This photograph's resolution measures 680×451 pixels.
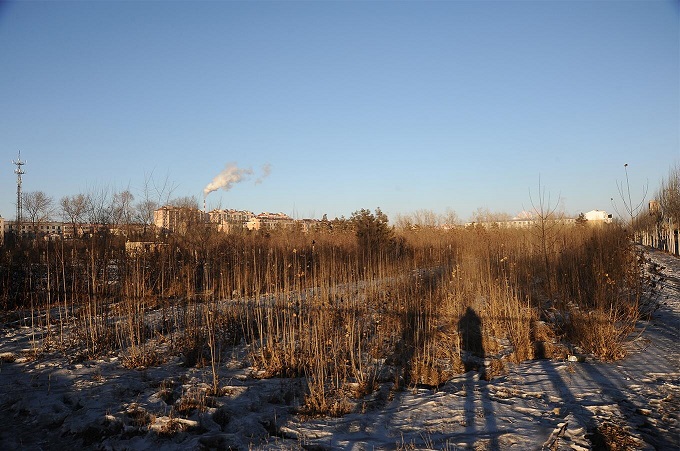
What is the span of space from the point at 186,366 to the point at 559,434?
14.2ft

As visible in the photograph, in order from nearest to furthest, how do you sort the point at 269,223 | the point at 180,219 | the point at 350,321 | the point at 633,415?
the point at 633,415 < the point at 350,321 < the point at 180,219 < the point at 269,223

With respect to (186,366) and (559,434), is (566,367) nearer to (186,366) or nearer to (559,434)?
(559,434)

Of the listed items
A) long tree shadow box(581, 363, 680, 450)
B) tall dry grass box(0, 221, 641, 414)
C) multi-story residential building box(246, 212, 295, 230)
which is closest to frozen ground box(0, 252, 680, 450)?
long tree shadow box(581, 363, 680, 450)

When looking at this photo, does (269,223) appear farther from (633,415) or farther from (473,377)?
(633,415)

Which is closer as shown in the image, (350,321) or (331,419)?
(331,419)

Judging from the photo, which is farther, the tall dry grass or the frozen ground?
the tall dry grass

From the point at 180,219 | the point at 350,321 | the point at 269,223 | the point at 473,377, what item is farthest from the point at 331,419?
the point at 269,223

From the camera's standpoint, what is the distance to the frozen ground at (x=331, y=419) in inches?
138

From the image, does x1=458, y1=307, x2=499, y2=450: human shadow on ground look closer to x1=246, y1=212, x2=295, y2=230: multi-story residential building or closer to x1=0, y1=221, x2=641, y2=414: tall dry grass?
x1=0, y1=221, x2=641, y2=414: tall dry grass

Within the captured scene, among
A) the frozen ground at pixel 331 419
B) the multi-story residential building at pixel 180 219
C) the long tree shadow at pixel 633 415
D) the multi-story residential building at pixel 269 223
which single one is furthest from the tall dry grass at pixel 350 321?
Result: the multi-story residential building at pixel 269 223

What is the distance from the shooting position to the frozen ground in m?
3.50

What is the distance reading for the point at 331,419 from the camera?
404 centimetres

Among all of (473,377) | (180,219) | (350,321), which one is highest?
(180,219)

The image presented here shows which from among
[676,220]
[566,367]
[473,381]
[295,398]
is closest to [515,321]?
[566,367]
